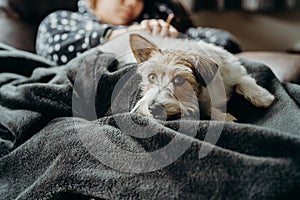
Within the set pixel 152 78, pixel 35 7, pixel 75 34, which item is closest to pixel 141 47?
pixel 152 78

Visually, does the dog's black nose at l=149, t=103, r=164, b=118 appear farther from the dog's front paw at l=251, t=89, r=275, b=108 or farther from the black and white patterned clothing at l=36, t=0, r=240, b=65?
the black and white patterned clothing at l=36, t=0, r=240, b=65

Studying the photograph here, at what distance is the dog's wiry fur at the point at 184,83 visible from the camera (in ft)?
2.86

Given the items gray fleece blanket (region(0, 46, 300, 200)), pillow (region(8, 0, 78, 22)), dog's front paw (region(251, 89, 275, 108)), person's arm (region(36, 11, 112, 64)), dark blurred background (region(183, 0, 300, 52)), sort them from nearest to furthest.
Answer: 1. gray fleece blanket (region(0, 46, 300, 200))
2. dog's front paw (region(251, 89, 275, 108))
3. person's arm (region(36, 11, 112, 64))
4. pillow (region(8, 0, 78, 22))
5. dark blurred background (region(183, 0, 300, 52))

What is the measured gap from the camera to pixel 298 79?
1.26 meters

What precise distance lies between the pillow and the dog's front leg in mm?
977

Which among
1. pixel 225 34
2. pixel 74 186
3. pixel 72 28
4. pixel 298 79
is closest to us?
pixel 74 186

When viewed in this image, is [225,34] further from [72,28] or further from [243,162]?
[243,162]

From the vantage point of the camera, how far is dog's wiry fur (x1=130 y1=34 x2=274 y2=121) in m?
0.87

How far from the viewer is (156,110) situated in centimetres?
86

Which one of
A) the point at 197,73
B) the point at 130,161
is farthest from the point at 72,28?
the point at 130,161

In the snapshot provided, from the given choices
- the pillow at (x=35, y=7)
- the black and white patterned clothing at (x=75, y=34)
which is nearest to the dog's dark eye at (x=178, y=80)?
the black and white patterned clothing at (x=75, y=34)

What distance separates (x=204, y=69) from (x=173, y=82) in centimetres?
7

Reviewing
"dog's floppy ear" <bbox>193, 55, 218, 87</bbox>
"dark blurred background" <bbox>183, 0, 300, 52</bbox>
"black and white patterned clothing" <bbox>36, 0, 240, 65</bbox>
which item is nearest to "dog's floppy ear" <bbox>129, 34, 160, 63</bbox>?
"dog's floppy ear" <bbox>193, 55, 218, 87</bbox>

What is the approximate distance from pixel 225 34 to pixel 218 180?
1.08 m
